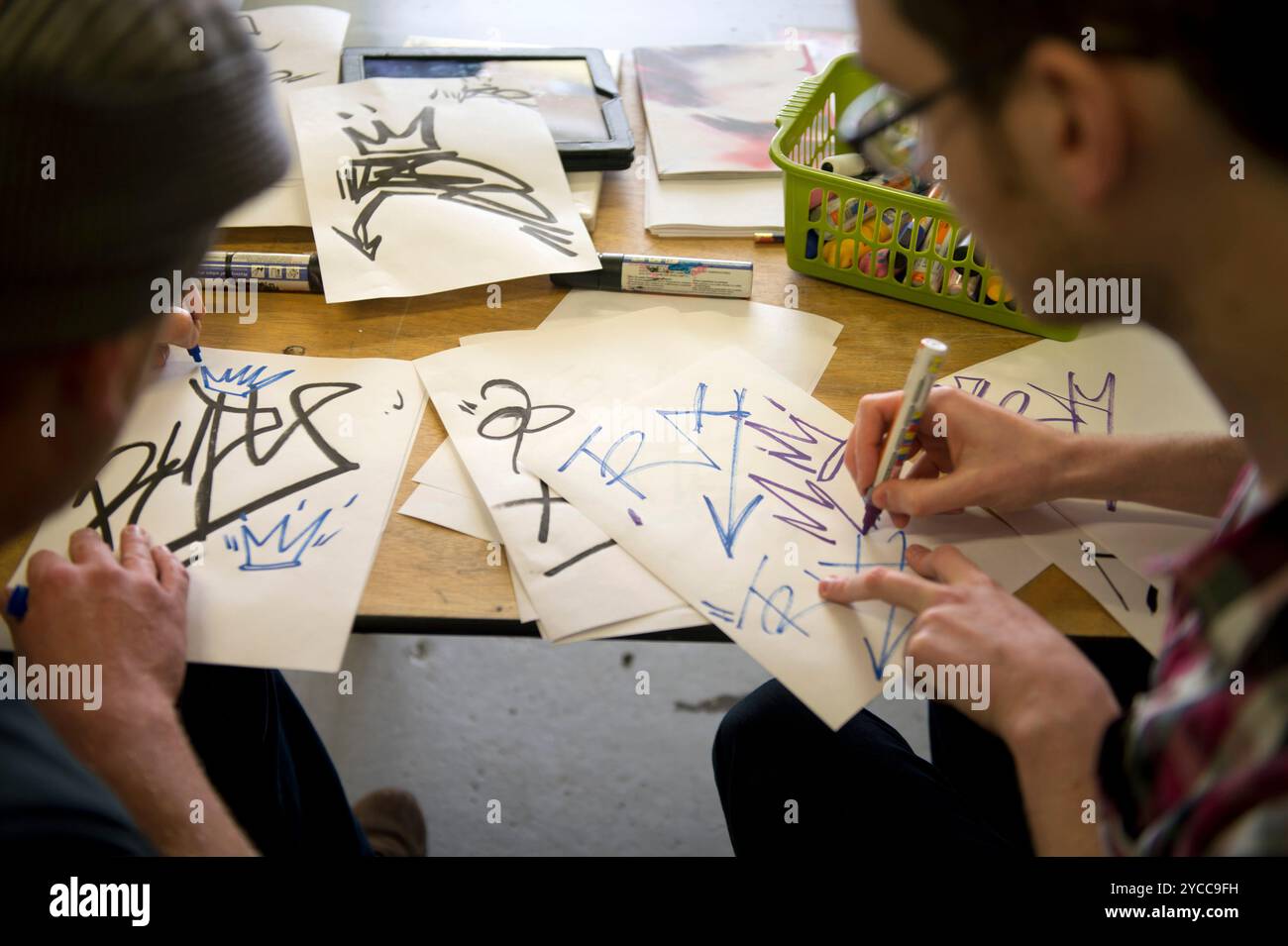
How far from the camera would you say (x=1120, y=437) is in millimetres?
776

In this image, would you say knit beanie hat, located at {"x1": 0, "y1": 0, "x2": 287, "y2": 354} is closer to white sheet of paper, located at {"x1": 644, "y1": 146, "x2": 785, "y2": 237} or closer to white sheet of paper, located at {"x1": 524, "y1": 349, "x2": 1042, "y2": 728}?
white sheet of paper, located at {"x1": 524, "y1": 349, "x2": 1042, "y2": 728}

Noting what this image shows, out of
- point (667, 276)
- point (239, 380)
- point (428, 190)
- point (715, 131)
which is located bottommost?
point (239, 380)

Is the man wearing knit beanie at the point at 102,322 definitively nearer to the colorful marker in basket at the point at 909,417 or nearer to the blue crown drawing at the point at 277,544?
the blue crown drawing at the point at 277,544

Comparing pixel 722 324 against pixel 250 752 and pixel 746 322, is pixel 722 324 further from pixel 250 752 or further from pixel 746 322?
pixel 250 752

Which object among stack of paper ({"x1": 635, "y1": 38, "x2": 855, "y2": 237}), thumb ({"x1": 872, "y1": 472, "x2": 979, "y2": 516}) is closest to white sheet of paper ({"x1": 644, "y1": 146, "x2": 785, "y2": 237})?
stack of paper ({"x1": 635, "y1": 38, "x2": 855, "y2": 237})

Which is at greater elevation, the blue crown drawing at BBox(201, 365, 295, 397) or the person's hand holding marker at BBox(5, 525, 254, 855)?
the blue crown drawing at BBox(201, 365, 295, 397)

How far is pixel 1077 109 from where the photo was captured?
1.55 ft

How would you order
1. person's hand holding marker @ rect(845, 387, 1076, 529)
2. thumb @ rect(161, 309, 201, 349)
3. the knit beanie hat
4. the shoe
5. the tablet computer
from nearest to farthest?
the knit beanie hat → person's hand holding marker @ rect(845, 387, 1076, 529) → thumb @ rect(161, 309, 201, 349) → the tablet computer → the shoe

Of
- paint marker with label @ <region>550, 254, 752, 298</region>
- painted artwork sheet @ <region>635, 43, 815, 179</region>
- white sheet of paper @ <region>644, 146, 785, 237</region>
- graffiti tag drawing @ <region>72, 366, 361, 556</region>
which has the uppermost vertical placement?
painted artwork sheet @ <region>635, 43, 815, 179</region>

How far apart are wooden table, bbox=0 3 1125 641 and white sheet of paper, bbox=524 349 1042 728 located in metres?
0.04

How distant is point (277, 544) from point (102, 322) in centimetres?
28

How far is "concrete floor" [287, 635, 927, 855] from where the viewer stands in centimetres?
142

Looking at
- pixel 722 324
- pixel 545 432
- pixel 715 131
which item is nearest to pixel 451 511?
pixel 545 432
